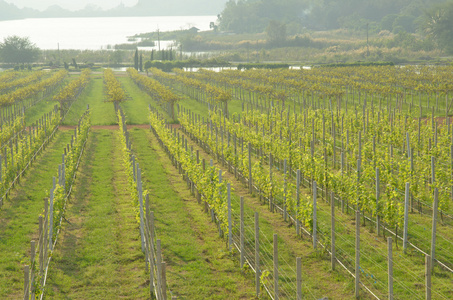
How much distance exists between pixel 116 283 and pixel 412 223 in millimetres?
7958

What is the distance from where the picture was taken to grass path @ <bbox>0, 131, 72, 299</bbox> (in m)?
11.1

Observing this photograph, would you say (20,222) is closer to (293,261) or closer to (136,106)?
(293,261)

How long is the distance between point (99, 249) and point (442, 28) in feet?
357

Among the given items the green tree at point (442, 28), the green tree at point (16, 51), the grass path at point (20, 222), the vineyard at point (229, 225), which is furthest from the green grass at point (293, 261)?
the green tree at point (442, 28)

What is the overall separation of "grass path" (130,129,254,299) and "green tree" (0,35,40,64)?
92613 mm

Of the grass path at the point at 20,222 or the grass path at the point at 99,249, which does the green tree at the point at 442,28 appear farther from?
the grass path at the point at 99,249

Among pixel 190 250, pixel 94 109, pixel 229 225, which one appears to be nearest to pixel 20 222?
pixel 190 250

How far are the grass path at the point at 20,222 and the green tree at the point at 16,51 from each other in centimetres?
8665

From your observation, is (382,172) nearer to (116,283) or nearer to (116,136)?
(116,283)

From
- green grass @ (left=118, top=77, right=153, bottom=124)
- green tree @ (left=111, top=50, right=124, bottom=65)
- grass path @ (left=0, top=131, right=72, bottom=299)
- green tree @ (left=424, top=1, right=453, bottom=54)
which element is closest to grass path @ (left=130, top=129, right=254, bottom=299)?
grass path @ (left=0, top=131, right=72, bottom=299)

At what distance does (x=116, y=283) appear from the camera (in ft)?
36.2

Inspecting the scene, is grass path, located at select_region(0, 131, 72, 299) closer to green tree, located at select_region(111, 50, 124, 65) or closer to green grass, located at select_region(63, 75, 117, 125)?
green grass, located at select_region(63, 75, 117, 125)

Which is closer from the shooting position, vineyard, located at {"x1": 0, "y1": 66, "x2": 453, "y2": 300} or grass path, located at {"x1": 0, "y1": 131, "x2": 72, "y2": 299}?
vineyard, located at {"x1": 0, "y1": 66, "x2": 453, "y2": 300}

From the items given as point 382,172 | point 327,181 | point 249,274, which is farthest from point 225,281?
point 382,172
